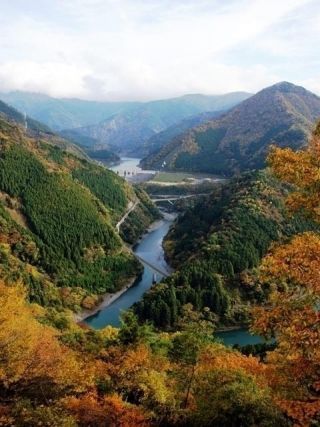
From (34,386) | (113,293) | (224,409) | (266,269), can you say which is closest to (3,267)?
(113,293)

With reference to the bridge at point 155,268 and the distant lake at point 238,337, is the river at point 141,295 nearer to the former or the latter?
the distant lake at point 238,337

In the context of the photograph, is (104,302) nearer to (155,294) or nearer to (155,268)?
(155,294)

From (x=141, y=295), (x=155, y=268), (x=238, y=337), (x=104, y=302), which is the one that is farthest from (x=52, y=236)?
(x=238, y=337)

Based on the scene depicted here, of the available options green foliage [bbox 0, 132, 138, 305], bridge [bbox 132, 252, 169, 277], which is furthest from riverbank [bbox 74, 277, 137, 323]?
bridge [bbox 132, 252, 169, 277]

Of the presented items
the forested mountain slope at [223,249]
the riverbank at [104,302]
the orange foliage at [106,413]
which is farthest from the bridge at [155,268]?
the orange foliage at [106,413]

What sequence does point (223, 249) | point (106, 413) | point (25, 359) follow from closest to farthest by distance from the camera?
1. point (106, 413)
2. point (25, 359)
3. point (223, 249)

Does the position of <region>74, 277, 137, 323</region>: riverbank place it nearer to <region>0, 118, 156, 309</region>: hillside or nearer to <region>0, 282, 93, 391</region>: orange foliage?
<region>0, 118, 156, 309</region>: hillside

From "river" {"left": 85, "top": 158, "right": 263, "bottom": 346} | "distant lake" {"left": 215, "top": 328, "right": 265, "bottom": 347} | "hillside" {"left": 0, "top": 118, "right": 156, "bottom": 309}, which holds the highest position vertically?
"hillside" {"left": 0, "top": 118, "right": 156, "bottom": 309}
